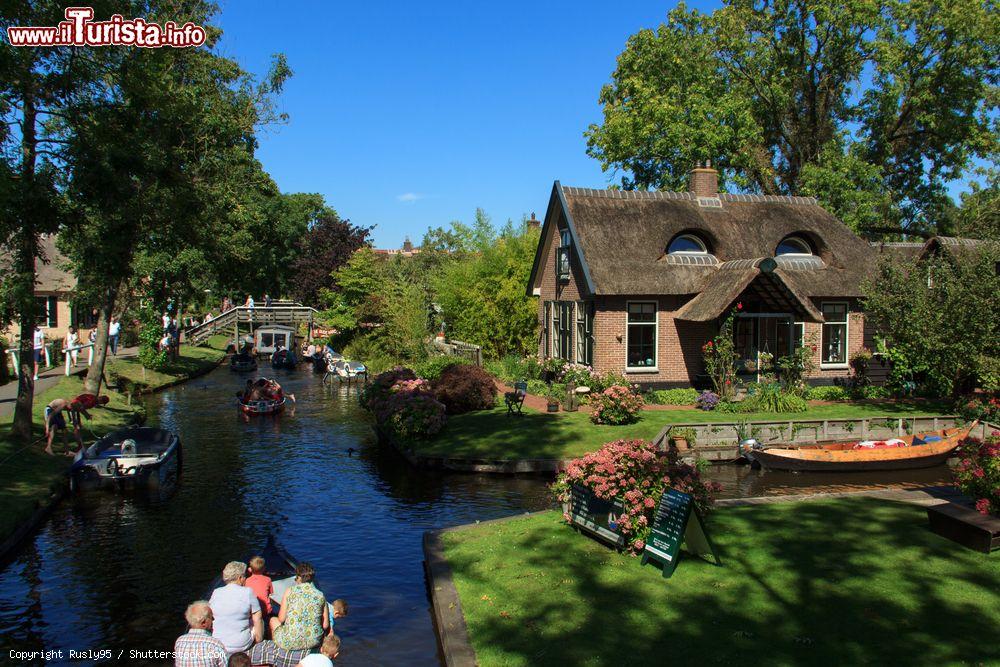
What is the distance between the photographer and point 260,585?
9.76 meters

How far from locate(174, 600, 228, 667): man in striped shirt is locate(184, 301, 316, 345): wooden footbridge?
50818 millimetres

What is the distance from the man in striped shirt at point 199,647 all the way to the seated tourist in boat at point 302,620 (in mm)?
767

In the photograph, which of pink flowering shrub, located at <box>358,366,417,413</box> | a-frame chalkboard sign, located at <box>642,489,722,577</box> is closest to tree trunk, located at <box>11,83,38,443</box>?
pink flowering shrub, located at <box>358,366,417,413</box>

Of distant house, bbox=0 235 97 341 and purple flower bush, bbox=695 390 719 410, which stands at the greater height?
distant house, bbox=0 235 97 341

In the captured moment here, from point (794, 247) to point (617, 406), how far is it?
562 inches

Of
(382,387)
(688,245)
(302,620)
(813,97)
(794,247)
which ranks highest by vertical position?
(813,97)

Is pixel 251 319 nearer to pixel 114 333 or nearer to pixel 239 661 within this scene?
pixel 114 333

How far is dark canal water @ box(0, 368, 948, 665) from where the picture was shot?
423 inches

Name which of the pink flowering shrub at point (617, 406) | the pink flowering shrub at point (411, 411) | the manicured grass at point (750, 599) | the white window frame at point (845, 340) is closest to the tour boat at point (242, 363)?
the pink flowering shrub at point (411, 411)

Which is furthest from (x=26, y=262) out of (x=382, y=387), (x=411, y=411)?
(x=382, y=387)

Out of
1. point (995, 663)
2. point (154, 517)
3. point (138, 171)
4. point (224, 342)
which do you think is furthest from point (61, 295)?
point (995, 663)

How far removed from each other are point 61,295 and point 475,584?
137 ft

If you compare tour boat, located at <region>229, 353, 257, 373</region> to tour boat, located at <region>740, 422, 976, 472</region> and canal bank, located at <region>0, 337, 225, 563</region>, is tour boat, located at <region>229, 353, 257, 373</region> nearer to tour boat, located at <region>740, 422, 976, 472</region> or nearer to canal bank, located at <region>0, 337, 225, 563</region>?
canal bank, located at <region>0, 337, 225, 563</region>

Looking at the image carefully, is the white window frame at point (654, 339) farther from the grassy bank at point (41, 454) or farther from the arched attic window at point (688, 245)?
the grassy bank at point (41, 454)
